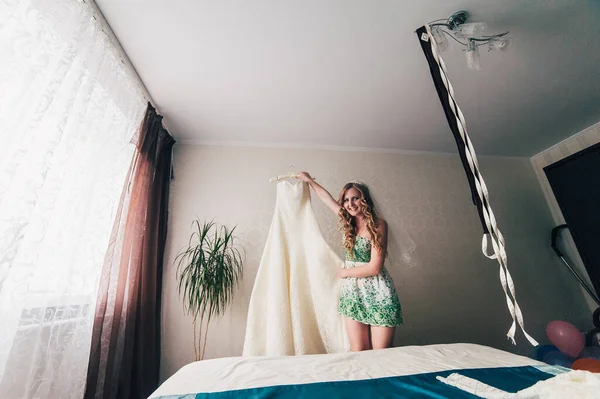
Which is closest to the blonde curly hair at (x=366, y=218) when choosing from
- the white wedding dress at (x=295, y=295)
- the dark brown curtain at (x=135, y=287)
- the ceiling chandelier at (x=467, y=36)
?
the white wedding dress at (x=295, y=295)

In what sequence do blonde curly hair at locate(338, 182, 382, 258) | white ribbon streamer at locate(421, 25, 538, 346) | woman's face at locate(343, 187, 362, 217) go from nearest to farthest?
white ribbon streamer at locate(421, 25, 538, 346)
blonde curly hair at locate(338, 182, 382, 258)
woman's face at locate(343, 187, 362, 217)

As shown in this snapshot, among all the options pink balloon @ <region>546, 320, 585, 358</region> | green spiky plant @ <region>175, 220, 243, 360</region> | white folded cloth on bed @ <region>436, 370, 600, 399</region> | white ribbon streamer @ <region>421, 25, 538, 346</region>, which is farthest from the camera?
pink balloon @ <region>546, 320, 585, 358</region>

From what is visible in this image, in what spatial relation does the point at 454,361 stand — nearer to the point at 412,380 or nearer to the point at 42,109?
the point at 412,380

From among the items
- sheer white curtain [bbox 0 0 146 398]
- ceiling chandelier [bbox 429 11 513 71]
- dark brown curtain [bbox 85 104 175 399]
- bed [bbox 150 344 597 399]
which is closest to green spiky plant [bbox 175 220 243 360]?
dark brown curtain [bbox 85 104 175 399]

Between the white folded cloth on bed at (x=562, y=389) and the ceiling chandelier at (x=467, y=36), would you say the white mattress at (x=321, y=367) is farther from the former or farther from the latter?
the ceiling chandelier at (x=467, y=36)

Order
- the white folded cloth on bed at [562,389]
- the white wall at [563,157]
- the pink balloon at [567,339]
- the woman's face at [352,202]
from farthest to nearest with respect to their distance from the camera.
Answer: the white wall at [563,157]
the pink balloon at [567,339]
the woman's face at [352,202]
the white folded cloth on bed at [562,389]

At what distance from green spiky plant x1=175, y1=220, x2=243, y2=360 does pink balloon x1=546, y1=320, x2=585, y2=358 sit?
315 cm

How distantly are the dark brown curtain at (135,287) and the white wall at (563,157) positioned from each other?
4.91 m

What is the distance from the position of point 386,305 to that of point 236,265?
1441 millimetres

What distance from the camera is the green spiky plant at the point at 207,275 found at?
2029mm

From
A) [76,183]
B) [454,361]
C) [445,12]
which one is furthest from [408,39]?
[76,183]

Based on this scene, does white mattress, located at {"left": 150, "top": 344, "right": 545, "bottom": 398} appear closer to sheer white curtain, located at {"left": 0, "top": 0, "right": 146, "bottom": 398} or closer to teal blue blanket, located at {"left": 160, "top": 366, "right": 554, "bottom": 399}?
teal blue blanket, located at {"left": 160, "top": 366, "right": 554, "bottom": 399}

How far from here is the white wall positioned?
2.87 meters

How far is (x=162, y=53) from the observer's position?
1709 mm
